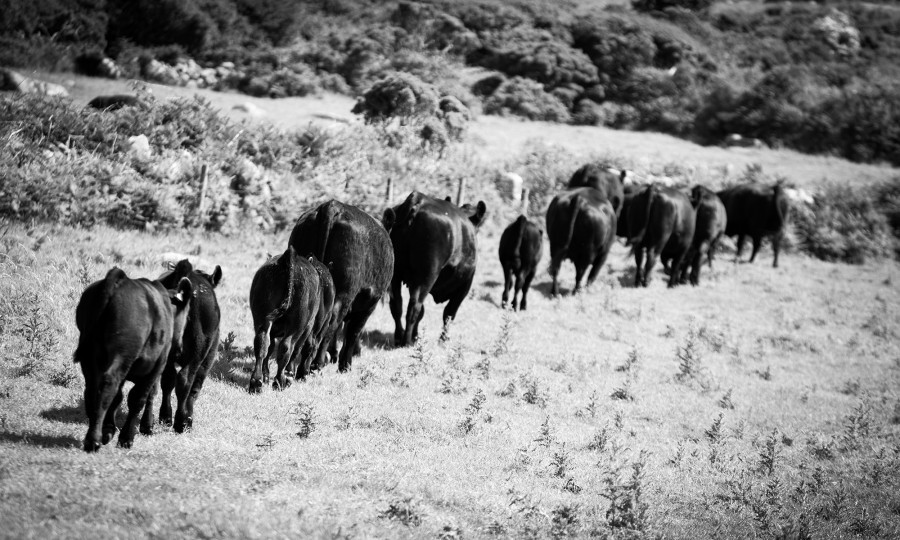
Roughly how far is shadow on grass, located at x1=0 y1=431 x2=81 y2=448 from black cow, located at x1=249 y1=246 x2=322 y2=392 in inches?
78.5

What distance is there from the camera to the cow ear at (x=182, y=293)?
19.2ft

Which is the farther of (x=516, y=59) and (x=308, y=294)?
(x=516, y=59)

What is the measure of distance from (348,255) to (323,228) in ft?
1.33

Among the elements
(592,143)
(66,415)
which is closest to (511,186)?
(592,143)

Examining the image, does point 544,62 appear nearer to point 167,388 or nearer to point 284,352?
point 284,352

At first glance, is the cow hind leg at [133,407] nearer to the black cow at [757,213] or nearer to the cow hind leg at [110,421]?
the cow hind leg at [110,421]

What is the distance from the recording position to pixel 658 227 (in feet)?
60.0

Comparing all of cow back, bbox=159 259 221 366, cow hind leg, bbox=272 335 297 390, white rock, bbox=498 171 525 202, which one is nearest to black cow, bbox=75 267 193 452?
cow back, bbox=159 259 221 366

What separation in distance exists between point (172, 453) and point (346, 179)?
44.6 feet

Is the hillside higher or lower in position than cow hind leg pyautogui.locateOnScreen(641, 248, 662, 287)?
higher

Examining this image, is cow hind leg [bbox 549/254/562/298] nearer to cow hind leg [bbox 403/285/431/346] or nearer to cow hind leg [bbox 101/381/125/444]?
cow hind leg [bbox 403/285/431/346]

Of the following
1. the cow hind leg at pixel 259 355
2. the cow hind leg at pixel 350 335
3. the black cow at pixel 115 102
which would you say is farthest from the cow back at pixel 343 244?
the black cow at pixel 115 102

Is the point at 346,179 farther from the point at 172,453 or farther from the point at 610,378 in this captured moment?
the point at 172,453

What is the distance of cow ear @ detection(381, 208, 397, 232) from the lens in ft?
32.9
